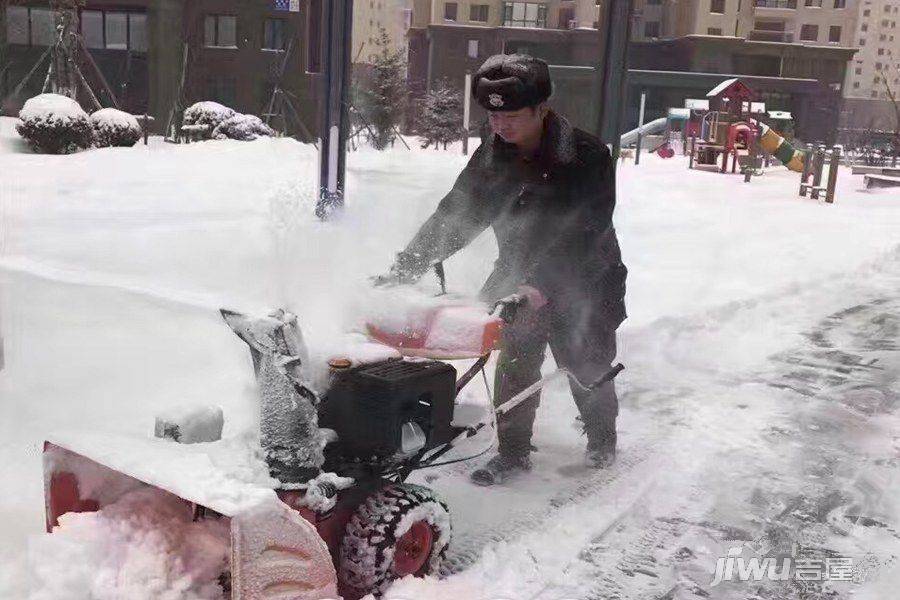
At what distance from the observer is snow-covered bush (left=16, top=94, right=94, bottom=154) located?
41.3 feet

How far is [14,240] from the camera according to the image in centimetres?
728

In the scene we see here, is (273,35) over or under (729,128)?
over

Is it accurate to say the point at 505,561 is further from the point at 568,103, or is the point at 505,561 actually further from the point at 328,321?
the point at 568,103

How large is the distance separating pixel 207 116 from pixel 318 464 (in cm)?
1446

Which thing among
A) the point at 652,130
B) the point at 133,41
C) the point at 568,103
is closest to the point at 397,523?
the point at 568,103

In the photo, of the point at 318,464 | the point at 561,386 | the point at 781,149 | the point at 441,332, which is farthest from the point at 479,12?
the point at 781,149

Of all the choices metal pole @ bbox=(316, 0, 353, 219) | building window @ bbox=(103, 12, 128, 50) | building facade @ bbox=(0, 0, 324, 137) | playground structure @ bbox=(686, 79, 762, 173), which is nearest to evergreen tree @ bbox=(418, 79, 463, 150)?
building facade @ bbox=(0, 0, 324, 137)

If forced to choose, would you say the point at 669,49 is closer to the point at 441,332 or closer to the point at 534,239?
the point at 534,239

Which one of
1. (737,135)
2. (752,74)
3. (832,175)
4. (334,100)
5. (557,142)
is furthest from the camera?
(752,74)

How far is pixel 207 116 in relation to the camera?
15469 mm

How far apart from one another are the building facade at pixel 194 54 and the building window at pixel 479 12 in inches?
211

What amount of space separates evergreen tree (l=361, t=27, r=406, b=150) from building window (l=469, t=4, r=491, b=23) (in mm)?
1033

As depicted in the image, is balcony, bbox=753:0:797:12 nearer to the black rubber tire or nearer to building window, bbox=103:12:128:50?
building window, bbox=103:12:128:50

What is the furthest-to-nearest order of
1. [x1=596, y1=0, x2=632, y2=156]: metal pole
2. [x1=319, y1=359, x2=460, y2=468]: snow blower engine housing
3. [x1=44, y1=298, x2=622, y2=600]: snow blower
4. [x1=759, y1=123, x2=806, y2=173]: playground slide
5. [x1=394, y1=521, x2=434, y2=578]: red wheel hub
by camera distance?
1. [x1=759, y1=123, x2=806, y2=173]: playground slide
2. [x1=596, y1=0, x2=632, y2=156]: metal pole
3. [x1=394, y1=521, x2=434, y2=578]: red wheel hub
4. [x1=319, y1=359, x2=460, y2=468]: snow blower engine housing
5. [x1=44, y1=298, x2=622, y2=600]: snow blower
